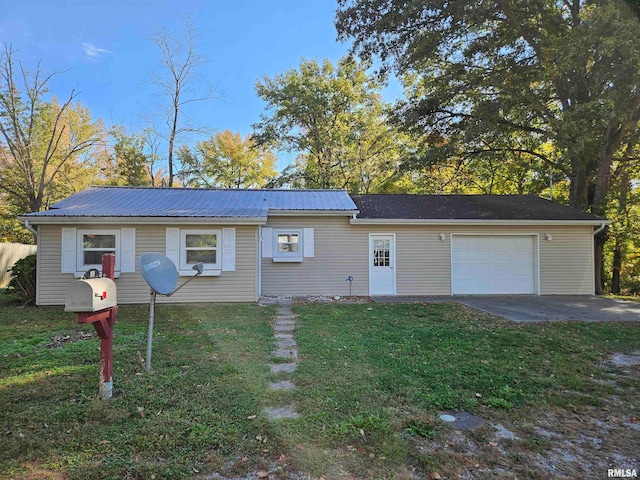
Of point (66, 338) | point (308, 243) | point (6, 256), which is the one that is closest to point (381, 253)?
point (308, 243)

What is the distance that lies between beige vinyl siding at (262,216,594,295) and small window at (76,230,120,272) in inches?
155

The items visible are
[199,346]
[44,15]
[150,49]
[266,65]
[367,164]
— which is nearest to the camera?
[199,346]

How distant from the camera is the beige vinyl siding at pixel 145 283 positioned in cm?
849

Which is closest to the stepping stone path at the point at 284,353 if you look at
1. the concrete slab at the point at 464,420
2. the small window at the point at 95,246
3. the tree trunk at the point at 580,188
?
the concrete slab at the point at 464,420

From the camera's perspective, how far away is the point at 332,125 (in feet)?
71.5

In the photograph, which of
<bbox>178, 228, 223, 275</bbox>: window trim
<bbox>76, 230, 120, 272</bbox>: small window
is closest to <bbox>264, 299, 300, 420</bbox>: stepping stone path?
<bbox>178, 228, 223, 275</bbox>: window trim

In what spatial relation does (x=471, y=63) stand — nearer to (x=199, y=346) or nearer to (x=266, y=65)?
(x=266, y=65)

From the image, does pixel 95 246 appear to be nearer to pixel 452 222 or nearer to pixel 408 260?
pixel 408 260

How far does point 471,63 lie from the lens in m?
12.1

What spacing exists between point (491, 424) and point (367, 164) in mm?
19658

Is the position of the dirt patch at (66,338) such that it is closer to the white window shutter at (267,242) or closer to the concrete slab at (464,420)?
the white window shutter at (267,242)

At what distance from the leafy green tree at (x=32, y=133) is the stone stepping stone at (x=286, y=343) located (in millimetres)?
13585

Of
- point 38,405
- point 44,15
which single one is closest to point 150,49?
point 44,15

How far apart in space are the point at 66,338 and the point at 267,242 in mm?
5580
